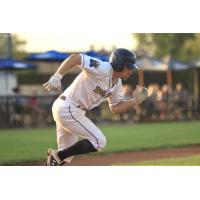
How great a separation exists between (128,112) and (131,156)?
30.8 feet

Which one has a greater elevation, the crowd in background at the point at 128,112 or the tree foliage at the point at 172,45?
the tree foliage at the point at 172,45

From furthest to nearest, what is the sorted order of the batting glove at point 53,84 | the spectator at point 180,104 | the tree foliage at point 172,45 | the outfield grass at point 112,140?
the tree foliage at point 172,45
the spectator at point 180,104
the outfield grass at point 112,140
the batting glove at point 53,84

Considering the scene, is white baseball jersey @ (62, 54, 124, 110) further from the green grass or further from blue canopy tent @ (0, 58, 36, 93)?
blue canopy tent @ (0, 58, 36, 93)

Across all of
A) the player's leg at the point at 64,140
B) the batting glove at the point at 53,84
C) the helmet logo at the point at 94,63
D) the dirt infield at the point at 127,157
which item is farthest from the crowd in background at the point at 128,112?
the batting glove at the point at 53,84

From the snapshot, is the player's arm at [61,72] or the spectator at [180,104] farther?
→ the spectator at [180,104]

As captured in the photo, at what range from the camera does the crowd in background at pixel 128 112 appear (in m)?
17.8

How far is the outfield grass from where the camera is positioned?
10.9 metres

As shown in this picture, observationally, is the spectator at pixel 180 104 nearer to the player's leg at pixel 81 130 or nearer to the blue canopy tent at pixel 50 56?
the blue canopy tent at pixel 50 56

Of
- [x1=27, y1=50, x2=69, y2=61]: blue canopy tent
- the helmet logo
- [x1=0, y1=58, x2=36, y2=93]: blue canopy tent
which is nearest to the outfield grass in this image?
[x1=27, y1=50, x2=69, y2=61]: blue canopy tent

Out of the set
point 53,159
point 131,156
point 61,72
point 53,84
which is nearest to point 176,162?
point 131,156

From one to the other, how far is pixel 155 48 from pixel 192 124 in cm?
837

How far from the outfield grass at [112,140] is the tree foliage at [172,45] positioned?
7674 mm
